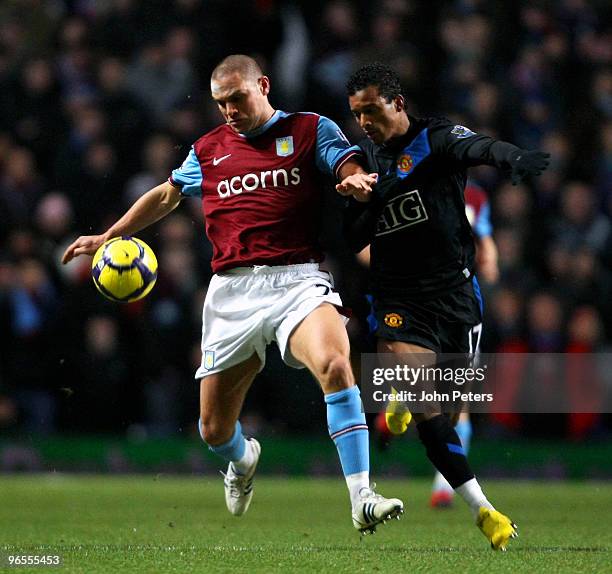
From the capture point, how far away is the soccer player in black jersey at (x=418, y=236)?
6551mm

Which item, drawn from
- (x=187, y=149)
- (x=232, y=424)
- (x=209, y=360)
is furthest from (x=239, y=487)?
(x=187, y=149)

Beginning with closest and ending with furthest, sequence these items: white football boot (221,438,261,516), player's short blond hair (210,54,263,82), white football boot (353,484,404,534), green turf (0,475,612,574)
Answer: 1. green turf (0,475,612,574)
2. white football boot (353,484,404,534)
3. player's short blond hair (210,54,263,82)
4. white football boot (221,438,261,516)

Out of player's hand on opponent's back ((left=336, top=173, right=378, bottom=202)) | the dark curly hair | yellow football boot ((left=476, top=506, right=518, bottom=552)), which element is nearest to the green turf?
yellow football boot ((left=476, top=506, right=518, bottom=552))

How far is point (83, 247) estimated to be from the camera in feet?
23.2

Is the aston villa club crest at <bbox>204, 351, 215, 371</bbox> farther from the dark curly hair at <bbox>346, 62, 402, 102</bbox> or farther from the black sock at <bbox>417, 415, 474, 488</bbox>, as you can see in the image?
the dark curly hair at <bbox>346, 62, 402, 102</bbox>

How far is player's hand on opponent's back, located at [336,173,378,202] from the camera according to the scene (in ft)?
19.7

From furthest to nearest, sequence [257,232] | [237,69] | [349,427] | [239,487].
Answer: [239,487] → [257,232] → [237,69] → [349,427]

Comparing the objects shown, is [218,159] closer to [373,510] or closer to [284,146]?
[284,146]

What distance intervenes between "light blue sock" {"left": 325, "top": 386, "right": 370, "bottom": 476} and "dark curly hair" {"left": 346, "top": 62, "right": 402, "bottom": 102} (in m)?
1.47

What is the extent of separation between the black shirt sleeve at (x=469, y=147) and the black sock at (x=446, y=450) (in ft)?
4.18

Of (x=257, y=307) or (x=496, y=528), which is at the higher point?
(x=257, y=307)

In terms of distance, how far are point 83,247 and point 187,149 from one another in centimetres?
588

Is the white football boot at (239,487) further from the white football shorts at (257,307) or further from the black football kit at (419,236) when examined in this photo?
the black football kit at (419,236)

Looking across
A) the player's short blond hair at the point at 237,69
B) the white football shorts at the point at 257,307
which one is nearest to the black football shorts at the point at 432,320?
the white football shorts at the point at 257,307
